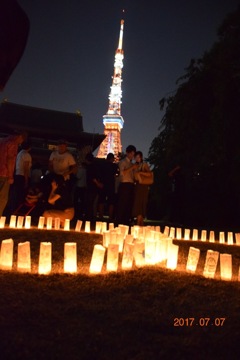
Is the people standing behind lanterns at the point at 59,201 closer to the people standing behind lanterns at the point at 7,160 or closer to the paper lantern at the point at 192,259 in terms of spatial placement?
the people standing behind lanterns at the point at 7,160

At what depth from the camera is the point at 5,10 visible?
188 centimetres

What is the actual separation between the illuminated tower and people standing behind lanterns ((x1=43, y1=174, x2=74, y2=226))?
5120cm

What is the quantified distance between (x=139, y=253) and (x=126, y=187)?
369 centimetres

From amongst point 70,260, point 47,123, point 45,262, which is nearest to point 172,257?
point 70,260

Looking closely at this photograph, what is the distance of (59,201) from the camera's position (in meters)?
7.48

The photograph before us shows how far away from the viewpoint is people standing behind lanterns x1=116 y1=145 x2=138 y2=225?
25.4 ft

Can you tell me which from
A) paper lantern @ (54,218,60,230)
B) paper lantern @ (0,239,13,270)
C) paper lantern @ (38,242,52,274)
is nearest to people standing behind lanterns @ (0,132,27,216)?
paper lantern @ (54,218,60,230)

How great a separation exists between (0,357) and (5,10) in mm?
1729

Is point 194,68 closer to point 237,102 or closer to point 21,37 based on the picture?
point 237,102

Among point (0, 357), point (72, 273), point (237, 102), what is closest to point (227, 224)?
point (237, 102)

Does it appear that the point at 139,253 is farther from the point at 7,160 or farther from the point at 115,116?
the point at 115,116

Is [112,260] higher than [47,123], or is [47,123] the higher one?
[47,123]

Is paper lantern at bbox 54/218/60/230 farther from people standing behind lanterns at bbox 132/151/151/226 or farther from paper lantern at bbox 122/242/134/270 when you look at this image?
paper lantern at bbox 122/242/134/270

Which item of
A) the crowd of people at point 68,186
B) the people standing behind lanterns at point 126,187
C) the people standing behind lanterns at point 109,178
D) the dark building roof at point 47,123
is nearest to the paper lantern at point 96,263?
the crowd of people at point 68,186
